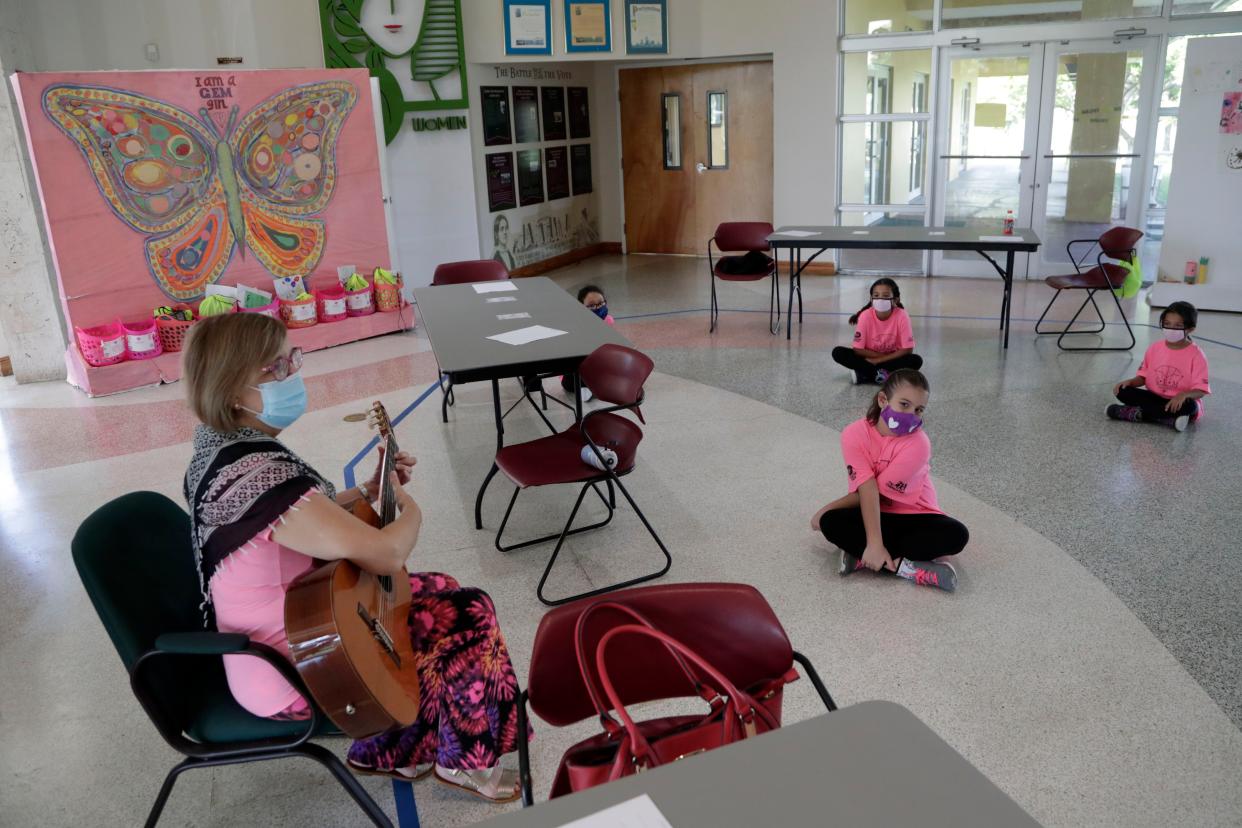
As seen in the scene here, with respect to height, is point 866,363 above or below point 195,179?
below

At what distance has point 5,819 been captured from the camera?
2.50m

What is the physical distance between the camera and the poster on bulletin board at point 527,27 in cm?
886

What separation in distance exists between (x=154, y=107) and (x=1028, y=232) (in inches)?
243

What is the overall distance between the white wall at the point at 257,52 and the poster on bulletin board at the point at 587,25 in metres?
1.50

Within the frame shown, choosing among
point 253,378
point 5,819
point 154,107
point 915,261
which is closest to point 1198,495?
point 253,378

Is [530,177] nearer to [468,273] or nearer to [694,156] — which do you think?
[694,156]

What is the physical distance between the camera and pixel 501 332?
4.39m

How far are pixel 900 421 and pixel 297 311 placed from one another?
202 inches

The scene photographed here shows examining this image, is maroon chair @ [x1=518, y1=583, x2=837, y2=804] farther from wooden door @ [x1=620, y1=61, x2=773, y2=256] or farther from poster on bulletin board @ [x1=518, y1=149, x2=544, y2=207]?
wooden door @ [x1=620, y1=61, x2=773, y2=256]

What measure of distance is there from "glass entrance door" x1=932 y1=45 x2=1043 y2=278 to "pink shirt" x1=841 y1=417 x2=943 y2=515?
624cm

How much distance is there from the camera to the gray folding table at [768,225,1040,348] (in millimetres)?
6590

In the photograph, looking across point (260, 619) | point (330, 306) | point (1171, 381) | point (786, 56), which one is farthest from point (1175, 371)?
point (786, 56)

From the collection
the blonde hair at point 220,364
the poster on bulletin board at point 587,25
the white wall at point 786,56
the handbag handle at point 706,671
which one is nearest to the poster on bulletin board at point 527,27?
the white wall at point 786,56

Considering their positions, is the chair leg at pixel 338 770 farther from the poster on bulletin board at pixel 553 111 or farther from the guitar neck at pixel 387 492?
the poster on bulletin board at pixel 553 111
